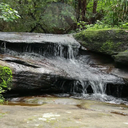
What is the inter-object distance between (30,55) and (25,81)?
7.28ft

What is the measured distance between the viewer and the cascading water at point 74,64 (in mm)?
6716

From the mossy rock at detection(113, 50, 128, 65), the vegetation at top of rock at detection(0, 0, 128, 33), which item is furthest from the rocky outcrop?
the vegetation at top of rock at detection(0, 0, 128, 33)

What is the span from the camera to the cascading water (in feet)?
22.0

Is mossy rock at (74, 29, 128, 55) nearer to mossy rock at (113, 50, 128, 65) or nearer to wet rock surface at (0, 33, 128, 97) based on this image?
wet rock surface at (0, 33, 128, 97)

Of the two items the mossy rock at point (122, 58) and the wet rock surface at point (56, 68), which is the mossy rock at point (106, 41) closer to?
the wet rock surface at point (56, 68)

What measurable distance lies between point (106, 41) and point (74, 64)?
6.80 ft

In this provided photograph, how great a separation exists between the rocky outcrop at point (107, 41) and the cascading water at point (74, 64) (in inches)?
24.7

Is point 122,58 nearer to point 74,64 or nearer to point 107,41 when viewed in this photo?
point 107,41

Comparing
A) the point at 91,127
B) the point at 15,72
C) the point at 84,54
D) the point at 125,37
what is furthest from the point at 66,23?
the point at 91,127

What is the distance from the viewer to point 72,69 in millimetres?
7465

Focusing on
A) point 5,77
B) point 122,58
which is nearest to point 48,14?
point 122,58

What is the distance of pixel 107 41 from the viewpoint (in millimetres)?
8562

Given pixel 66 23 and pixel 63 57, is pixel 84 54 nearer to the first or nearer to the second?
pixel 63 57

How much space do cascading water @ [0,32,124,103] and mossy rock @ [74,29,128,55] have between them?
61cm
